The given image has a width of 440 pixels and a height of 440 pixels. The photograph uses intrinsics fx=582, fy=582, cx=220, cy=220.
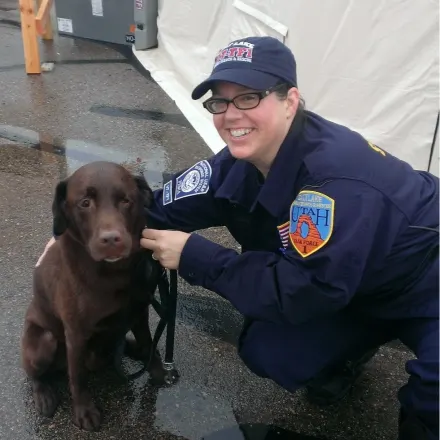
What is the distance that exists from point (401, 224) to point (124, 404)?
139cm

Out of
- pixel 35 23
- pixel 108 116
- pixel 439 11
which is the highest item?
pixel 439 11

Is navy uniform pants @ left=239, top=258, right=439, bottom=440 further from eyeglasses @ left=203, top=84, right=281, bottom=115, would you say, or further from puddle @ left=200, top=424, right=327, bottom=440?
eyeglasses @ left=203, top=84, right=281, bottom=115

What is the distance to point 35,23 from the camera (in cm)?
639

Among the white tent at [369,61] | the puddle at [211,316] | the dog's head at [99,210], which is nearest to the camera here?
the dog's head at [99,210]

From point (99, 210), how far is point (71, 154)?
2962 mm

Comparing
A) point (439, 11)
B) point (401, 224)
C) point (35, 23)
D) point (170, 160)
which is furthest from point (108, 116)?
point (401, 224)

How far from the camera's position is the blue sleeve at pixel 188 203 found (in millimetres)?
2479

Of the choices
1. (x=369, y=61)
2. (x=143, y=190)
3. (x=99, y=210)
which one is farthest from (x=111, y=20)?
(x=99, y=210)

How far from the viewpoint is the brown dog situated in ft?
6.61

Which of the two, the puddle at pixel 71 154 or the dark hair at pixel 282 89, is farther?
the puddle at pixel 71 154

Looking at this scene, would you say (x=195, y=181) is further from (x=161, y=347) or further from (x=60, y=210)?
(x=161, y=347)

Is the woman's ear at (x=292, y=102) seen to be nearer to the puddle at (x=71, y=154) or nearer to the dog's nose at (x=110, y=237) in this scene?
the dog's nose at (x=110, y=237)

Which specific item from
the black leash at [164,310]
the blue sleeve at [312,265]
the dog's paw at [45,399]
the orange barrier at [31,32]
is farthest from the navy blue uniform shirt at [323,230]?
the orange barrier at [31,32]

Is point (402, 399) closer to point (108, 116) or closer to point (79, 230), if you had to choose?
point (79, 230)
